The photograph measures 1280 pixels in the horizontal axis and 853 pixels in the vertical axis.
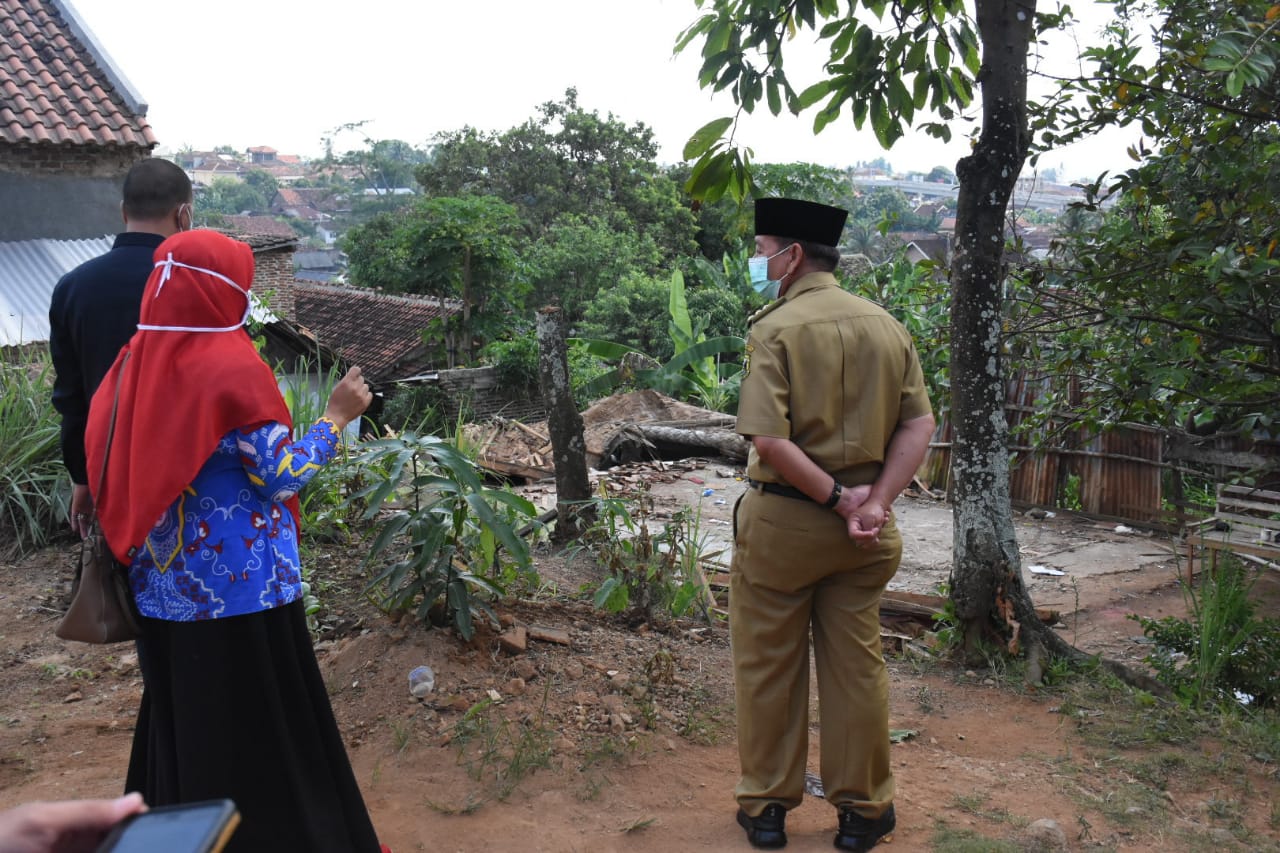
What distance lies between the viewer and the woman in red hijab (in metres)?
2.51

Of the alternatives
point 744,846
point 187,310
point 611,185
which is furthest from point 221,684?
point 611,185

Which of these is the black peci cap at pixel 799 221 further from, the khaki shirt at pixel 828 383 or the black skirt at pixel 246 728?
the black skirt at pixel 246 728

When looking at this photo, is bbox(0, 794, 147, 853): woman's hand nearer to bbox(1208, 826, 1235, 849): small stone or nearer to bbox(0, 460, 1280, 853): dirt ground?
bbox(0, 460, 1280, 853): dirt ground

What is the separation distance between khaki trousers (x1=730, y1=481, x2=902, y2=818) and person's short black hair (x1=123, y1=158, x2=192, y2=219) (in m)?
1.89

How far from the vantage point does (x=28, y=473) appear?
6.12 m

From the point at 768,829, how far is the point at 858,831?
27 centimetres

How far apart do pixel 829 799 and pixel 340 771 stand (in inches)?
56.8

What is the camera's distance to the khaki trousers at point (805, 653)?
10.4 feet

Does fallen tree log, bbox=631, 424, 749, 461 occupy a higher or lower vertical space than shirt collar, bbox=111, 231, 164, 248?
lower

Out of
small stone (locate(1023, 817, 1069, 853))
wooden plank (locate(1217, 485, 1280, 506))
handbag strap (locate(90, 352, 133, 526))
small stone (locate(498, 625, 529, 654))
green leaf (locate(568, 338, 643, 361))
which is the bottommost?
small stone (locate(1023, 817, 1069, 853))

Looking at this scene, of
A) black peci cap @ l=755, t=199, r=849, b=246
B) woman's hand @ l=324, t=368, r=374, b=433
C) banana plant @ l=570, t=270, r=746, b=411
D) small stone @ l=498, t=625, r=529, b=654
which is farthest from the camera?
banana plant @ l=570, t=270, r=746, b=411

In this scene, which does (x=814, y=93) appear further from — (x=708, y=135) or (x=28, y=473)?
(x=28, y=473)

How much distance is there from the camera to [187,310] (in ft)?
8.28

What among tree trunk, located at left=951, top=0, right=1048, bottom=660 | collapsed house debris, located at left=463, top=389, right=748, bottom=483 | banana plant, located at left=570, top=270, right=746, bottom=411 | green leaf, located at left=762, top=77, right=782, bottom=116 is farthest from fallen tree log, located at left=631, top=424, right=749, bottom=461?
green leaf, located at left=762, top=77, right=782, bottom=116
